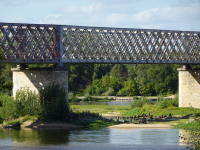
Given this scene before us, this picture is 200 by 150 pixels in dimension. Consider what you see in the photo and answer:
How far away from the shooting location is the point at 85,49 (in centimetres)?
5650

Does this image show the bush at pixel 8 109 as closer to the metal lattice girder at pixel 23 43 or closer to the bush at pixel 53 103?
the bush at pixel 53 103

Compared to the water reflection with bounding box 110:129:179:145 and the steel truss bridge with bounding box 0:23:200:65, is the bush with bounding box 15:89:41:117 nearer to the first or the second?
the steel truss bridge with bounding box 0:23:200:65

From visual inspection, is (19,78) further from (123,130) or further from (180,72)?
(180,72)

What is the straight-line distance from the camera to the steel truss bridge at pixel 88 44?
4973cm

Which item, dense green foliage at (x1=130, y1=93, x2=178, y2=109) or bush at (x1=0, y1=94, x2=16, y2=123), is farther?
dense green foliage at (x1=130, y1=93, x2=178, y2=109)

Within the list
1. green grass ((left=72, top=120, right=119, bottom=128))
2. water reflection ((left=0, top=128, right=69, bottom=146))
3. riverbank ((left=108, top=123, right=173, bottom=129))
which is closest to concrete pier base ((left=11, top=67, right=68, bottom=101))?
green grass ((left=72, top=120, right=119, bottom=128))

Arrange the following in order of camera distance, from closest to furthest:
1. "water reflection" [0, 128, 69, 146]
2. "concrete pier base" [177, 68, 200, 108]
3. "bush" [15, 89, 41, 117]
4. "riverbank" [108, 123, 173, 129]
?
"water reflection" [0, 128, 69, 146] < "riverbank" [108, 123, 173, 129] < "bush" [15, 89, 41, 117] < "concrete pier base" [177, 68, 200, 108]

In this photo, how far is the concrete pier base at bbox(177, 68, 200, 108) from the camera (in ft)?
215

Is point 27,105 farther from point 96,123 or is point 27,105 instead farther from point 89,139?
point 89,139

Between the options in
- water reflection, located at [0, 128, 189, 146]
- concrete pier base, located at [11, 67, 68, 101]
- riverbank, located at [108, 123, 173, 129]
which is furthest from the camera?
concrete pier base, located at [11, 67, 68, 101]

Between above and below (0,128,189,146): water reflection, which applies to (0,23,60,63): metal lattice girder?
above

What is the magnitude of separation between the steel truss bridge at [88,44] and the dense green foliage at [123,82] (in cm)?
5294

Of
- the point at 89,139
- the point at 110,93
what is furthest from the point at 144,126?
the point at 110,93

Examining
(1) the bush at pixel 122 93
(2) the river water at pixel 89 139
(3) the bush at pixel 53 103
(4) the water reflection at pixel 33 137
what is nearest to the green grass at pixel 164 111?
(2) the river water at pixel 89 139
